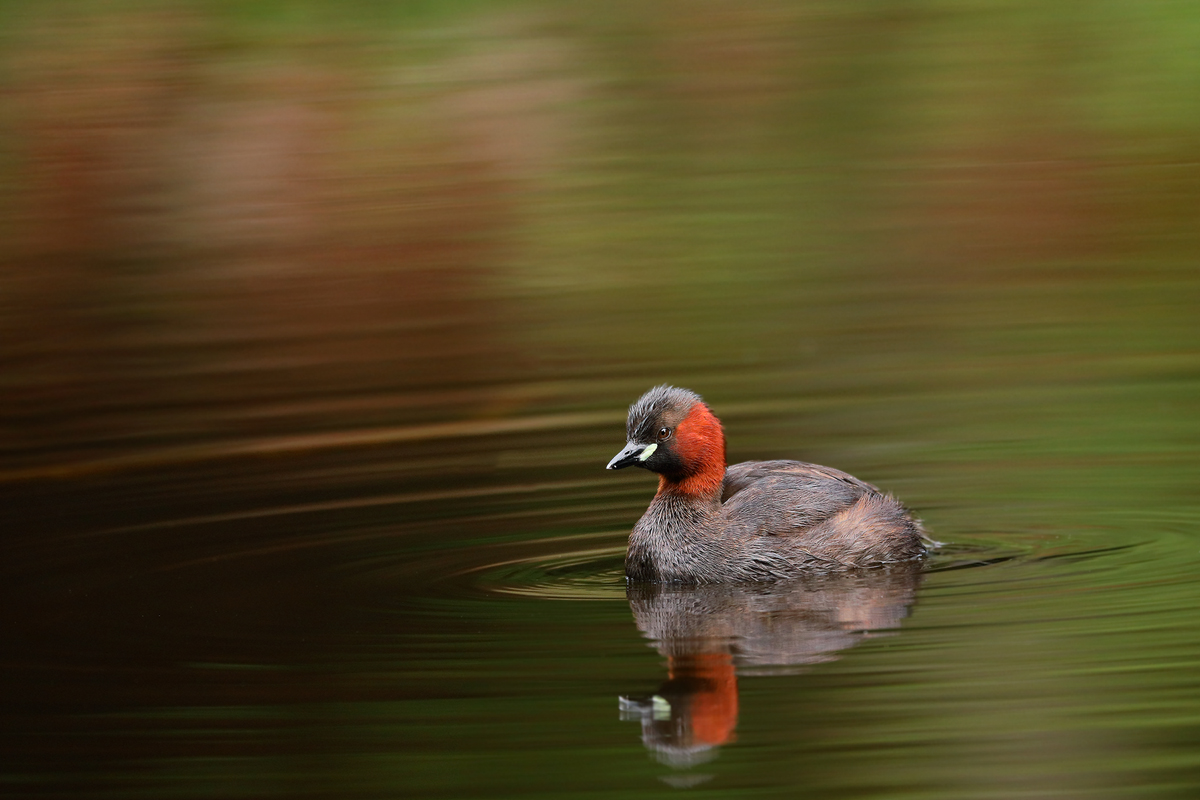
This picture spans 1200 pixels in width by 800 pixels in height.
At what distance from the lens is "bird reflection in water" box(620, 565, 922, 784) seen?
544 centimetres

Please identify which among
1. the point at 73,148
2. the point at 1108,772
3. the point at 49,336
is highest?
the point at 73,148

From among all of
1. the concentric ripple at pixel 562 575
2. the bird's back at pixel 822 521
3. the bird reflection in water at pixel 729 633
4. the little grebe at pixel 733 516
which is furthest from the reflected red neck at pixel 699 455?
the bird reflection in water at pixel 729 633

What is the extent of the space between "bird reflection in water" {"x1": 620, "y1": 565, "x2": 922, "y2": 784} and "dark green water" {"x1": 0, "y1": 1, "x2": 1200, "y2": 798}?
25 mm

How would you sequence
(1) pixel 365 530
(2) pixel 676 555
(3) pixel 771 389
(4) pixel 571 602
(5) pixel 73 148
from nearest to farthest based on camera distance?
1. (4) pixel 571 602
2. (2) pixel 676 555
3. (1) pixel 365 530
4. (3) pixel 771 389
5. (5) pixel 73 148

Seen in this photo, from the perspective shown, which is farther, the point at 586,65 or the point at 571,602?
the point at 586,65

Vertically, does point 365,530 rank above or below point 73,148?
below

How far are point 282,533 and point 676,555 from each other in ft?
5.96

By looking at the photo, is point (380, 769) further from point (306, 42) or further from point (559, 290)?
point (306, 42)

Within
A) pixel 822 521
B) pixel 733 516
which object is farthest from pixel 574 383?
pixel 822 521

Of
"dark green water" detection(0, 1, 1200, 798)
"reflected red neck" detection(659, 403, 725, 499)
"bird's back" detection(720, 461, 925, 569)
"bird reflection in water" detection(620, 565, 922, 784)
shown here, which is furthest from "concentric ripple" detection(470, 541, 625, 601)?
"bird's back" detection(720, 461, 925, 569)

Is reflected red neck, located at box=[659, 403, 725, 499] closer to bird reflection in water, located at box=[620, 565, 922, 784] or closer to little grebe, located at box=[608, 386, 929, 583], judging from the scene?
little grebe, located at box=[608, 386, 929, 583]

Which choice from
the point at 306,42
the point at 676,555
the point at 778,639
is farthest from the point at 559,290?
the point at 778,639

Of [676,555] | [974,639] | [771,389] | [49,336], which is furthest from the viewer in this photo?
[49,336]

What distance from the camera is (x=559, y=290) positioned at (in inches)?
532
